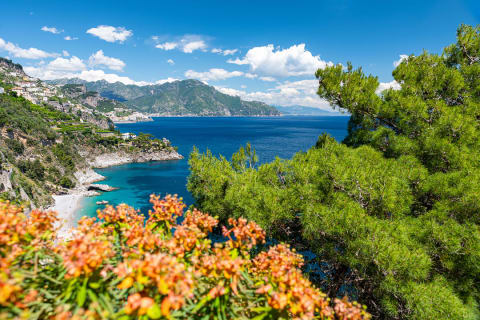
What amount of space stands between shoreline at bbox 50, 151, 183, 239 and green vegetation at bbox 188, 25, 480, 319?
269 inches

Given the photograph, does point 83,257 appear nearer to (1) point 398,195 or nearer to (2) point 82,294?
(2) point 82,294

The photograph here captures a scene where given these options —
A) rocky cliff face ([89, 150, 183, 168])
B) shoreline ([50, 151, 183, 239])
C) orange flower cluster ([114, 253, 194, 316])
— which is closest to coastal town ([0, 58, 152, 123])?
rocky cliff face ([89, 150, 183, 168])

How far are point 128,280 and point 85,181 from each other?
185 feet

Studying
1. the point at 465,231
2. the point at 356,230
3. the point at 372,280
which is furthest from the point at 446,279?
the point at 356,230

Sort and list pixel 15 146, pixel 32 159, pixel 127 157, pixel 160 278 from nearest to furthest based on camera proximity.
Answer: pixel 160 278 < pixel 15 146 < pixel 32 159 < pixel 127 157

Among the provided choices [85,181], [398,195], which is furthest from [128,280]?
[85,181]

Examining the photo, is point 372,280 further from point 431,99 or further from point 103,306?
point 431,99

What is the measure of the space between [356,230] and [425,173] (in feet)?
10.3

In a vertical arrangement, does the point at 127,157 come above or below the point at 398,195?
below

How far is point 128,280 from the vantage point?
175cm

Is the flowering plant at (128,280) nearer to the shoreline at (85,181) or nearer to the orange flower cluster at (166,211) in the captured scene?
the orange flower cluster at (166,211)

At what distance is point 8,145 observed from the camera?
126 ft

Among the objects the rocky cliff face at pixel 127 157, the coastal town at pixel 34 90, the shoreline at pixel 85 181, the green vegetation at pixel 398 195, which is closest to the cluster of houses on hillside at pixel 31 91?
the coastal town at pixel 34 90

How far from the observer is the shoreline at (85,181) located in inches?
1215
